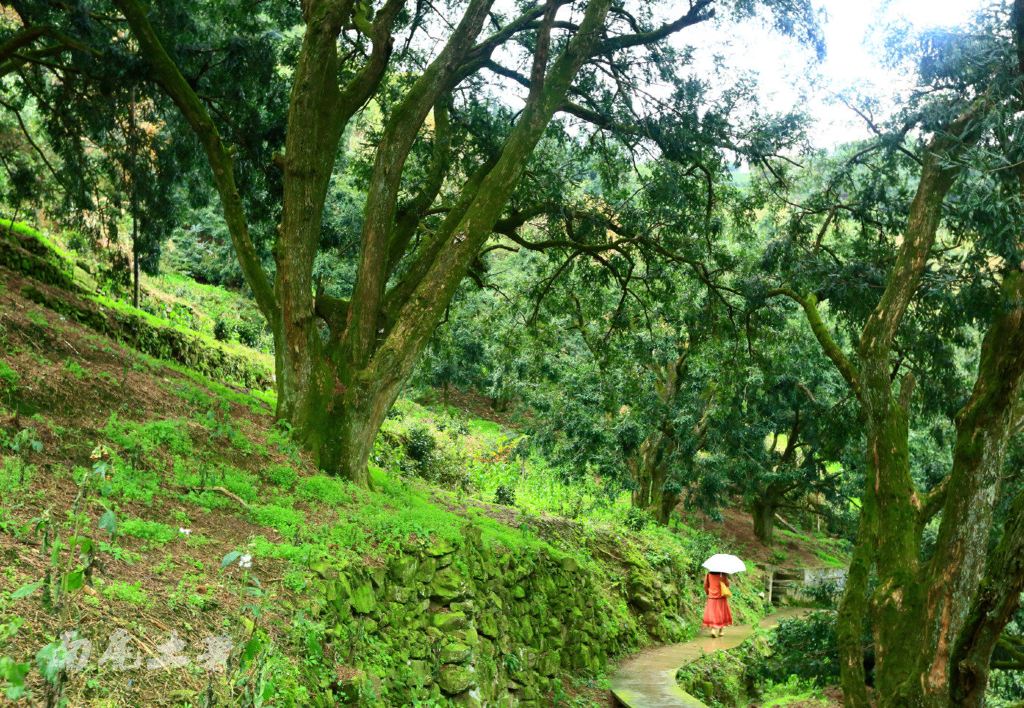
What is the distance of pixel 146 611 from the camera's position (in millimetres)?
4477

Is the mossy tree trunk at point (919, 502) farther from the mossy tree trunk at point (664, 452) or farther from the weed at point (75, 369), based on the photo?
the mossy tree trunk at point (664, 452)

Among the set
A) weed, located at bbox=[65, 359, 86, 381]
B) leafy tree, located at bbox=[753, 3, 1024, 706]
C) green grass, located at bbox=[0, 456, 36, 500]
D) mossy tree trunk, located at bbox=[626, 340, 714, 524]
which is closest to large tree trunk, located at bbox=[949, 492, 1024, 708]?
leafy tree, located at bbox=[753, 3, 1024, 706]

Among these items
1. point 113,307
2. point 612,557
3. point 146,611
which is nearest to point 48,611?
point 146,611

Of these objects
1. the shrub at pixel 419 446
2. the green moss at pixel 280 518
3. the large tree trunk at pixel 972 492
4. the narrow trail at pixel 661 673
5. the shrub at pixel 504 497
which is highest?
the large tree trunk at pixel 972 492

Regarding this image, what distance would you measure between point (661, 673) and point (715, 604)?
131 inches

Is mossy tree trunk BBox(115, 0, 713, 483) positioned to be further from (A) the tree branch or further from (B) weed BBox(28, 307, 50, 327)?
(B) weed BBox(28, 307, 50, 327)

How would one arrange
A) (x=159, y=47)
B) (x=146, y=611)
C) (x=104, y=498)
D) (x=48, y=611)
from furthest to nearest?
(x=159, y=47) → (x=104, y=498) → (x=146, y=611) → (x=48, y=611)

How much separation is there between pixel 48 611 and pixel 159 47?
7168 mm

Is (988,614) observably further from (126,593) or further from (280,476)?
(280,476)

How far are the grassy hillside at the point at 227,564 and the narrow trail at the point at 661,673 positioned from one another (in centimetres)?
47

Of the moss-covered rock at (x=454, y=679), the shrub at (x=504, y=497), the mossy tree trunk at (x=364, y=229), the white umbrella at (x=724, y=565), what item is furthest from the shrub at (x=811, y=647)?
the shrub at (x=504, y=497)

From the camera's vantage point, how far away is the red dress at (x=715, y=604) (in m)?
15.4

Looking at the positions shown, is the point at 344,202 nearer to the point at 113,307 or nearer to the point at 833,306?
the point at 113,307

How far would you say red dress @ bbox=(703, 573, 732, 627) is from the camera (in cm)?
1545
